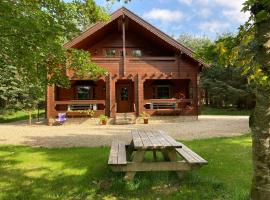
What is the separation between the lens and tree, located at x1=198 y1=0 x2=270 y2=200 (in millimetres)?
3687

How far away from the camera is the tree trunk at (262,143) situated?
438cm

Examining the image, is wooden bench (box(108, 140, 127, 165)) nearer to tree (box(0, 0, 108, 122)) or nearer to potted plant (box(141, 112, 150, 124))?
tree (box(0, 0, 108, 122))

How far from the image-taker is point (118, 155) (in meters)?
6.88

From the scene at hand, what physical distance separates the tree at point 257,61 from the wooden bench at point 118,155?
2341 mm

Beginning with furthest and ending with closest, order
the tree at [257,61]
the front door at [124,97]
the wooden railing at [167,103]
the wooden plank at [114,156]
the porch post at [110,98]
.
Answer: the front door at [124,97]
the wooden railing at [167,103]
the porch post at [110,98]
the wooden plank at [114,156]
the tree at [257,61]

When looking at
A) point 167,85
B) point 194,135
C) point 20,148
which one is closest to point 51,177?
point 20,148

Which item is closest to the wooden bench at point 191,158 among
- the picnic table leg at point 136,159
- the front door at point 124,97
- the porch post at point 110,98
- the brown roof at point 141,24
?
the picnic table leg at point 136,159

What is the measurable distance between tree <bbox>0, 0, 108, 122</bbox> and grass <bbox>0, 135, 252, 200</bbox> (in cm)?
207

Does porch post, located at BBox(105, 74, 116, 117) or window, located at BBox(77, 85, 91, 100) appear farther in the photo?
window, located at BBox(77, 85, 91, 100)

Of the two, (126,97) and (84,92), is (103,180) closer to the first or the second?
(84,92)

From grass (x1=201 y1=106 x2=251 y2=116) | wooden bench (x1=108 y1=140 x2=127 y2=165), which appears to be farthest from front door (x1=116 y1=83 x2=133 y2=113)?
wooden bench (x1=108 y1=140 x2=127 y2=165)

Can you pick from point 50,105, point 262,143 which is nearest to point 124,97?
point 50,105

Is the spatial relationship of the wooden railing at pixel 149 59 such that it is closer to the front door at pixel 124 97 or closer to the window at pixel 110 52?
the window at pixel 110 52

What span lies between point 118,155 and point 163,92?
18862 mm
